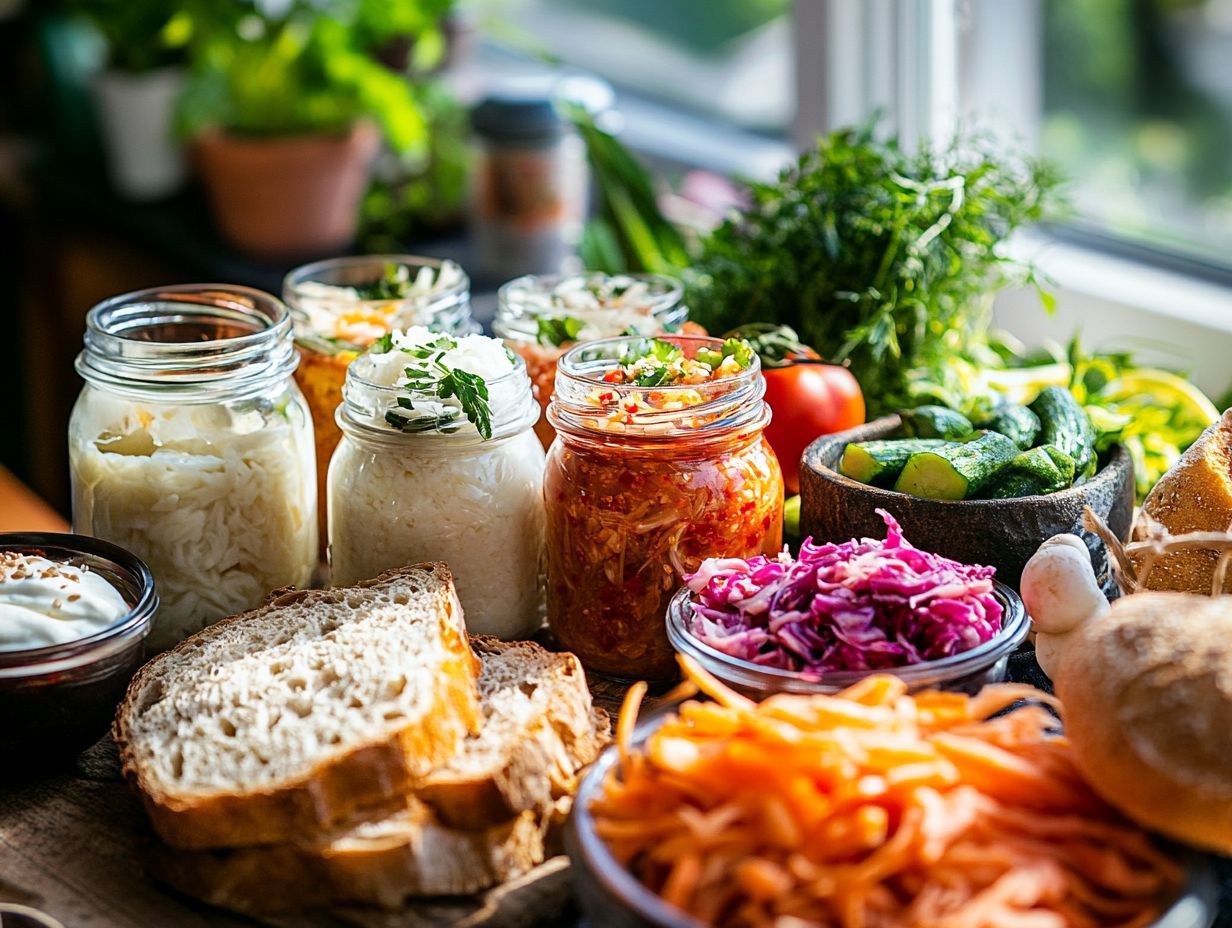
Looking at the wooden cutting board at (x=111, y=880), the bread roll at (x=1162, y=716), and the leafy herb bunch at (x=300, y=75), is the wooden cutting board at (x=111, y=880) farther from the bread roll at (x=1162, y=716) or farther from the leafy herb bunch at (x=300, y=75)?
the leafy herb bunch at (x=300, y=75)

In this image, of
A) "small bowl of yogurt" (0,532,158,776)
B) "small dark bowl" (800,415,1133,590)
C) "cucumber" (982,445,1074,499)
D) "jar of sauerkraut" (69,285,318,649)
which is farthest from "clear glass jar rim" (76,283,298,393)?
"cucumber" (982,445,1074,499)

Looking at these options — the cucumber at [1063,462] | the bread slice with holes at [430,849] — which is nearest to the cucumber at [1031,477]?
the cucumber at [1063,462]

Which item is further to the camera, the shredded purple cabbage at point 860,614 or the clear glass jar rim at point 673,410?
Answer: the clear glass jar rim at point 673,410

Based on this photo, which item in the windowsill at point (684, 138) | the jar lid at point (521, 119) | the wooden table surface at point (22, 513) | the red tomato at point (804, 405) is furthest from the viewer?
the windowsill at point (684, 138)

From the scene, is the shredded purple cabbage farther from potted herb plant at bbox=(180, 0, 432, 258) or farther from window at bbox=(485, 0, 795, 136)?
potted herb plant at bbox=(180, 0, 432, 258)

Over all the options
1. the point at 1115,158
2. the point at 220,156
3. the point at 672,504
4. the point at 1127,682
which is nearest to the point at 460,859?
the point at 672,504

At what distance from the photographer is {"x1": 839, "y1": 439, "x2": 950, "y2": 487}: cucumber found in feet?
4.36

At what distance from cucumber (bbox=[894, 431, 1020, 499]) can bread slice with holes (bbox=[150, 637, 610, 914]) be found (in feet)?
1.49

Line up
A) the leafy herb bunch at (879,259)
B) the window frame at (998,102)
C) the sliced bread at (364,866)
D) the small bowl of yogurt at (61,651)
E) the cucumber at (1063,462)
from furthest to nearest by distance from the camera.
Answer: the window frame at (998,102), the leafy herb bunch at (879,259), the cucumber at (1063,462), the small bowl of yogurt at (61,651), the sliced bread at (364,866)

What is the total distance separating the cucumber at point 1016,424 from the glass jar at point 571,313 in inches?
14.0

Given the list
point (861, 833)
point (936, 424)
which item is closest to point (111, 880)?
point (861, 833)

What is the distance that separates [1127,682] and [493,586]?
64cm

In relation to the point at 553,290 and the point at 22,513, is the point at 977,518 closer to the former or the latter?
the point at 553,290

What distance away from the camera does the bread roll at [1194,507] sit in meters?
1.19
